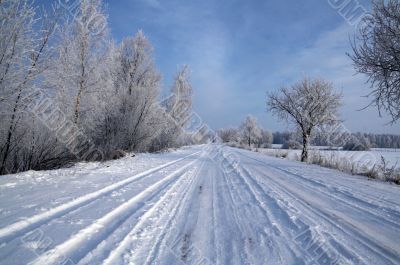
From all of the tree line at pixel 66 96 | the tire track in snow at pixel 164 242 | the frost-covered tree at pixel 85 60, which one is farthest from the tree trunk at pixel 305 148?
the tire track in snow at pixel 164 242

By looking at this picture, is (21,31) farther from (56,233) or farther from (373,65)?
(373,65)

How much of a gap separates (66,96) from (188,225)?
30.0 feet

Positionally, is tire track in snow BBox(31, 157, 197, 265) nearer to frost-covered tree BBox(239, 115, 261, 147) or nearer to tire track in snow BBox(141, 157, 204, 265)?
tire track in snow BBox(141, 157, 204, 265)

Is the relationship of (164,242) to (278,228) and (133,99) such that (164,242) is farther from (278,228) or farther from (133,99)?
(133,99)

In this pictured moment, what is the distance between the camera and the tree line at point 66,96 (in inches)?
272

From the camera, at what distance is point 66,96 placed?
34.9ft

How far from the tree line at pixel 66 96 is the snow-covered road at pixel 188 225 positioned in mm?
2345

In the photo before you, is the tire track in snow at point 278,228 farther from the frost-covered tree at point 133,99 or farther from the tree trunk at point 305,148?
the tree trunk at point 305,148

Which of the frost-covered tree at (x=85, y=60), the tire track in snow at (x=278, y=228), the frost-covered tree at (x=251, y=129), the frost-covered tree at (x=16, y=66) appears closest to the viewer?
the tire track in snow at (x=278, y=228)

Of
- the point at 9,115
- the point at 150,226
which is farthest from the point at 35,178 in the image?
the point at 150,226

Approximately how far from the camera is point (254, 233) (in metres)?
3.86

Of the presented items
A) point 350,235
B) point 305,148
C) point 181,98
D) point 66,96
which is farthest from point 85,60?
point 181,98

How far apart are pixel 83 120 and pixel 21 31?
620 centimetres

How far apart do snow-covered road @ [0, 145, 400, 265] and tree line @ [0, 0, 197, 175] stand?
234cm
